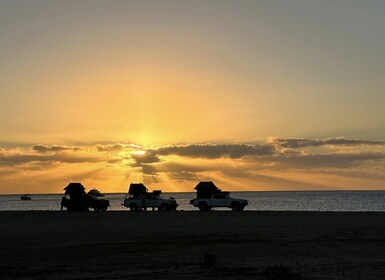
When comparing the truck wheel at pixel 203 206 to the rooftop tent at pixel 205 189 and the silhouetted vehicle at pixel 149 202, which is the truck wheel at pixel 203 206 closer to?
the silhouetted vehicle at pixel 149 202

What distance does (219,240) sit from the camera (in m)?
24.2

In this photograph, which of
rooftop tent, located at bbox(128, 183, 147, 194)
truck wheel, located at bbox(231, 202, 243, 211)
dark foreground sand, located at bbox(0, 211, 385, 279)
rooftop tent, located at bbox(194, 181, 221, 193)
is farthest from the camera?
rooftop tent, located at bbox(128, 183, 147, 194)

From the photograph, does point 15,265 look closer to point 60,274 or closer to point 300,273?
point 60,274

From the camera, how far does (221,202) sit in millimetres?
54344

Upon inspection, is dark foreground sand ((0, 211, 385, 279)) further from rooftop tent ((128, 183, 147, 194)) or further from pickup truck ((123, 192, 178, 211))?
rooftop tent ((128, 183, 147, 194))

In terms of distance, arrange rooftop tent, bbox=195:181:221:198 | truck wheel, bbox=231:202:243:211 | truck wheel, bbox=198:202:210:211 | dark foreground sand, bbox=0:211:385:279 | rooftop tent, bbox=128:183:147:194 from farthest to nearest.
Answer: rooftop tent, bbox=128:183:147:194 < rooftop tent, bbox=195:181:221:198 < truck wheel, bbox=198:202:210:211 < truck wheel, bbox=231:202:243:211 < dark foreground sand, bbox=0:211:385:279

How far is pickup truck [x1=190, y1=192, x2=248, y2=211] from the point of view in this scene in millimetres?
53531

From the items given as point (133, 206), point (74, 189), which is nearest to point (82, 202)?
point (74, 189)

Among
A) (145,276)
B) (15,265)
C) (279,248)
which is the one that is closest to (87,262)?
(15,265)

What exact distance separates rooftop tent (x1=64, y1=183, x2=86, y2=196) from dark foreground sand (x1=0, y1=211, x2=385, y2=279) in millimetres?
28768

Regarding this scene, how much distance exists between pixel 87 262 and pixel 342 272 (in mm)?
7393

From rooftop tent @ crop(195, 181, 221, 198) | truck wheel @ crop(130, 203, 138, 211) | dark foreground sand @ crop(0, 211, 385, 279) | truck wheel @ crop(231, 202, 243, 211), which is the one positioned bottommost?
dark foreground sand @ crop(0, 211, 385, 279)

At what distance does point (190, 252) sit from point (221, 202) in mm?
34701

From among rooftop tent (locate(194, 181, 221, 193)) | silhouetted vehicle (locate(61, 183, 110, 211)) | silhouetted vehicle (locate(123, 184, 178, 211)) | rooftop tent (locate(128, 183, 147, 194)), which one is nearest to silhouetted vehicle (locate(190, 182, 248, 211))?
rooftop tent (locate(194, 181, 221, 193))
